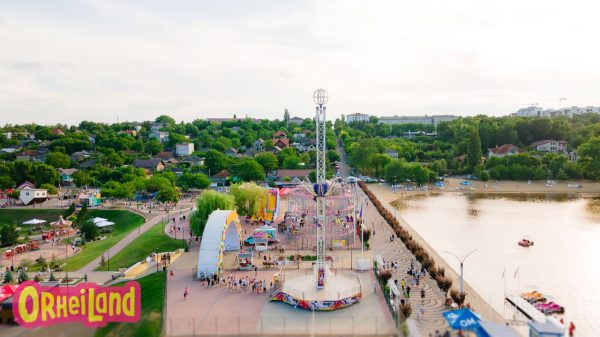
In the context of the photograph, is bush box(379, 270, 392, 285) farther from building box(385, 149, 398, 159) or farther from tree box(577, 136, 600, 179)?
building box(385, 149, 398, 159)

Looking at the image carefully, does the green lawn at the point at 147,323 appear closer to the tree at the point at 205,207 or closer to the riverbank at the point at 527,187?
the tree at the point at 205,207

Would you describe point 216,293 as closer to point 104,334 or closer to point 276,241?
point 104,334

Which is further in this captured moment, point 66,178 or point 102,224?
point 66,178

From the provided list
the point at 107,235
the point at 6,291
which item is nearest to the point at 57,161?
the point at 107,235

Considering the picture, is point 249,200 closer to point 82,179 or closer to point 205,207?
point 205,207

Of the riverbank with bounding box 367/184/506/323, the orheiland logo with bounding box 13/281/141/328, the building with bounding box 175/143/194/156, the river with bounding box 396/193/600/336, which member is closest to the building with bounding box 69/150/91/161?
the building with bounding box 175/143/194/156
